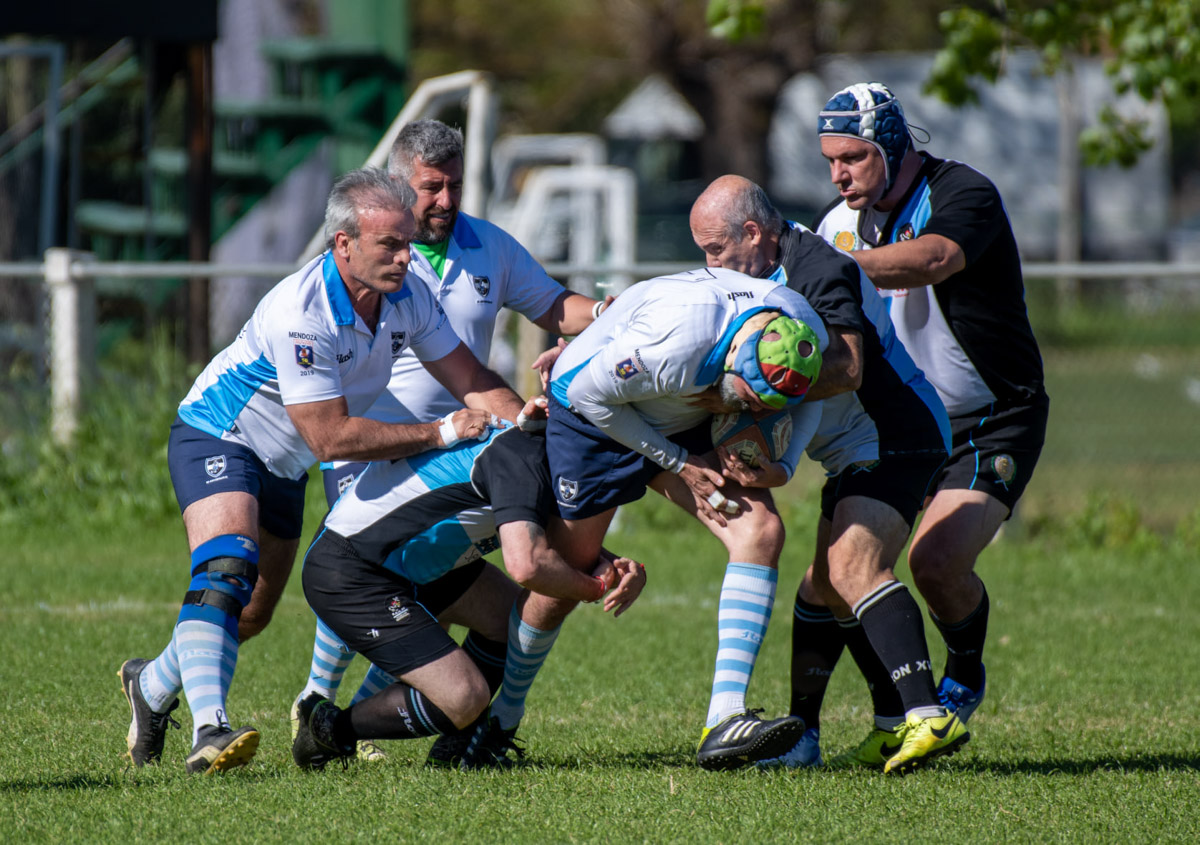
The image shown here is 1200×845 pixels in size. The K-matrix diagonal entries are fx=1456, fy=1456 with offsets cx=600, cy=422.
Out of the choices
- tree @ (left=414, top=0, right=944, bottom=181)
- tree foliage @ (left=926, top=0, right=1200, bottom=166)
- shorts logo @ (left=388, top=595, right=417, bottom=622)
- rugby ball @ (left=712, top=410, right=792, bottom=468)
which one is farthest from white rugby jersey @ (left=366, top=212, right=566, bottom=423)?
tree @ (left=414, top=0, right=944, bottom=181)

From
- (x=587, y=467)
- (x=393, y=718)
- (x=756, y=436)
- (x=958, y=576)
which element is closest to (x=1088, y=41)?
(x=958, y=576)

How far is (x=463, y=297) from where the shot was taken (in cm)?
563

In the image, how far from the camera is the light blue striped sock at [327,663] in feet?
16.9

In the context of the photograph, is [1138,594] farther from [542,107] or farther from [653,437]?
[542,107]

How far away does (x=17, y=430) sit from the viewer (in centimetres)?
1030

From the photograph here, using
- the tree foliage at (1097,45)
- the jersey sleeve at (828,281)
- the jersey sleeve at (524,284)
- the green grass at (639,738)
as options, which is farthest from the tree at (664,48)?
the jersey sleeve at (828,281)

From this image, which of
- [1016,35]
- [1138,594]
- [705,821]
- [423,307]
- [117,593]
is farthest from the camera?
[1016,35]

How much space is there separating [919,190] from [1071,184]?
102 feet

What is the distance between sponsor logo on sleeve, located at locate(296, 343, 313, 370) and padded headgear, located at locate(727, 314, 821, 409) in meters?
1.37

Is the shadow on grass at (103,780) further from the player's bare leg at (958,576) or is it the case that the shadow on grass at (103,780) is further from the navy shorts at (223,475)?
the player's bare leg at (958,576)

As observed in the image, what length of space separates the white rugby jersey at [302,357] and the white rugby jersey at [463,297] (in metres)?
0.41

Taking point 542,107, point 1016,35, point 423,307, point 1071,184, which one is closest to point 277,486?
point 423,307

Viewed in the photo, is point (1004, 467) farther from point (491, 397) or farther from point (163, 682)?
point (163, 682)

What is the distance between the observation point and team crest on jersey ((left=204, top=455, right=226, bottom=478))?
16.1 ft
